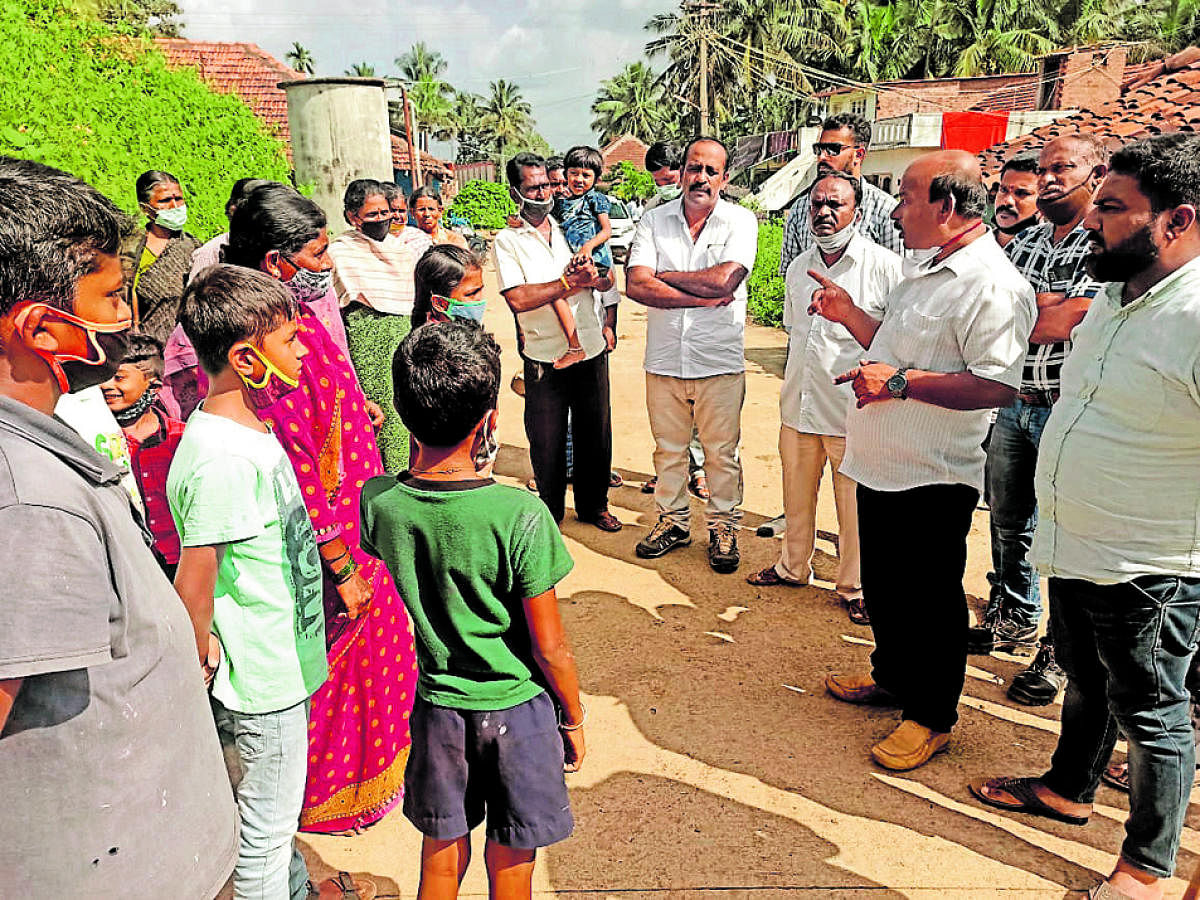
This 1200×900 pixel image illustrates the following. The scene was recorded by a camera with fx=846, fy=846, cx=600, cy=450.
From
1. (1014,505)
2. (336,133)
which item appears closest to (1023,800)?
(1014,505)

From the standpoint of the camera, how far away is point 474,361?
190cm

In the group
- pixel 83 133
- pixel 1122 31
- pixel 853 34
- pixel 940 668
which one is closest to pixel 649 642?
pixel 940 668

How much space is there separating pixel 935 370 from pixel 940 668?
41.6 inches

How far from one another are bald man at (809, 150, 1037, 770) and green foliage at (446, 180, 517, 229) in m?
30.2

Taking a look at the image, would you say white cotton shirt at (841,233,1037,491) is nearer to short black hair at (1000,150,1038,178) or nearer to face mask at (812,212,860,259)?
face mask at (812,212,860,259)

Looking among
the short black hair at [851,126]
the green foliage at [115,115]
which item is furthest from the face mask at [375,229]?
the short black hair at [851,126]

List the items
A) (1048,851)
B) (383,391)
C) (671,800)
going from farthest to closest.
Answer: (383,391), (671,800), (1048,851)

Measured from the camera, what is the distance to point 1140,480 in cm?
222

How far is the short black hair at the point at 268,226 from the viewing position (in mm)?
2637

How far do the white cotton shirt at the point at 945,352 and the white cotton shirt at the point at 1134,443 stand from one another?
1.17 feet

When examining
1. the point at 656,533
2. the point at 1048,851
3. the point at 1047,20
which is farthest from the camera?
the point at 1047,20

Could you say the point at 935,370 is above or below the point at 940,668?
above

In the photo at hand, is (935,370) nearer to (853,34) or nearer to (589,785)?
(589,785)

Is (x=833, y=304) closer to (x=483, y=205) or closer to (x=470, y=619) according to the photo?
(x=470, y=619)
